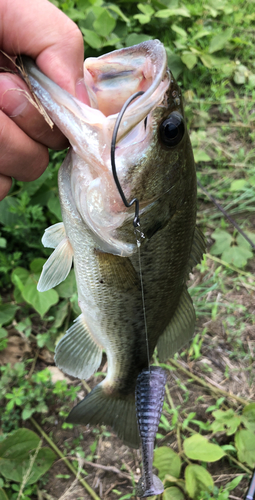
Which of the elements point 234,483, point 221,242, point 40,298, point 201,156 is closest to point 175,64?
point 201,156

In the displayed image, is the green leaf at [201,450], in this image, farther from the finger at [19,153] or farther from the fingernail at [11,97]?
the fingernail at [11,97]

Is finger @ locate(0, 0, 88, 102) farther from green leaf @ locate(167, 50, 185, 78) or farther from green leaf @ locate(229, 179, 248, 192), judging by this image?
green leaf @ locate(167, 50, 185, 78)

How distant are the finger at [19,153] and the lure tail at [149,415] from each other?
0.95m

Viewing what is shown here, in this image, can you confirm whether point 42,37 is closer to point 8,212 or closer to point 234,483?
point 8,212

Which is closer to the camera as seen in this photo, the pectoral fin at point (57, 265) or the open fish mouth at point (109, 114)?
the open fish mouth at point (109, 114)

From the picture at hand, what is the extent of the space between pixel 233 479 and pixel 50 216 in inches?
84.1

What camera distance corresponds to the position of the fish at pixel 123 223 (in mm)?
1010

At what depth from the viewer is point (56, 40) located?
3.89 ft

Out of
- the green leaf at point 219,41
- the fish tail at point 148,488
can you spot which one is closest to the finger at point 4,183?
the fish tail at point 148,488

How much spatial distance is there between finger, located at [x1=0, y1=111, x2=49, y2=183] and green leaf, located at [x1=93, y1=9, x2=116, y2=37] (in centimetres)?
218

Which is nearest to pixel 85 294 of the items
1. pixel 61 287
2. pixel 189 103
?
pixel 61 287

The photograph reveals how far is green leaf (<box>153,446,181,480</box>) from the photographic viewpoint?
7.06 feet

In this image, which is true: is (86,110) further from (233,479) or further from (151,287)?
(233,479)

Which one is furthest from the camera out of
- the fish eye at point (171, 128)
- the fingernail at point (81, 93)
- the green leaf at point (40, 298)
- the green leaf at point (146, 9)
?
the green leaf at point (146, 9)
